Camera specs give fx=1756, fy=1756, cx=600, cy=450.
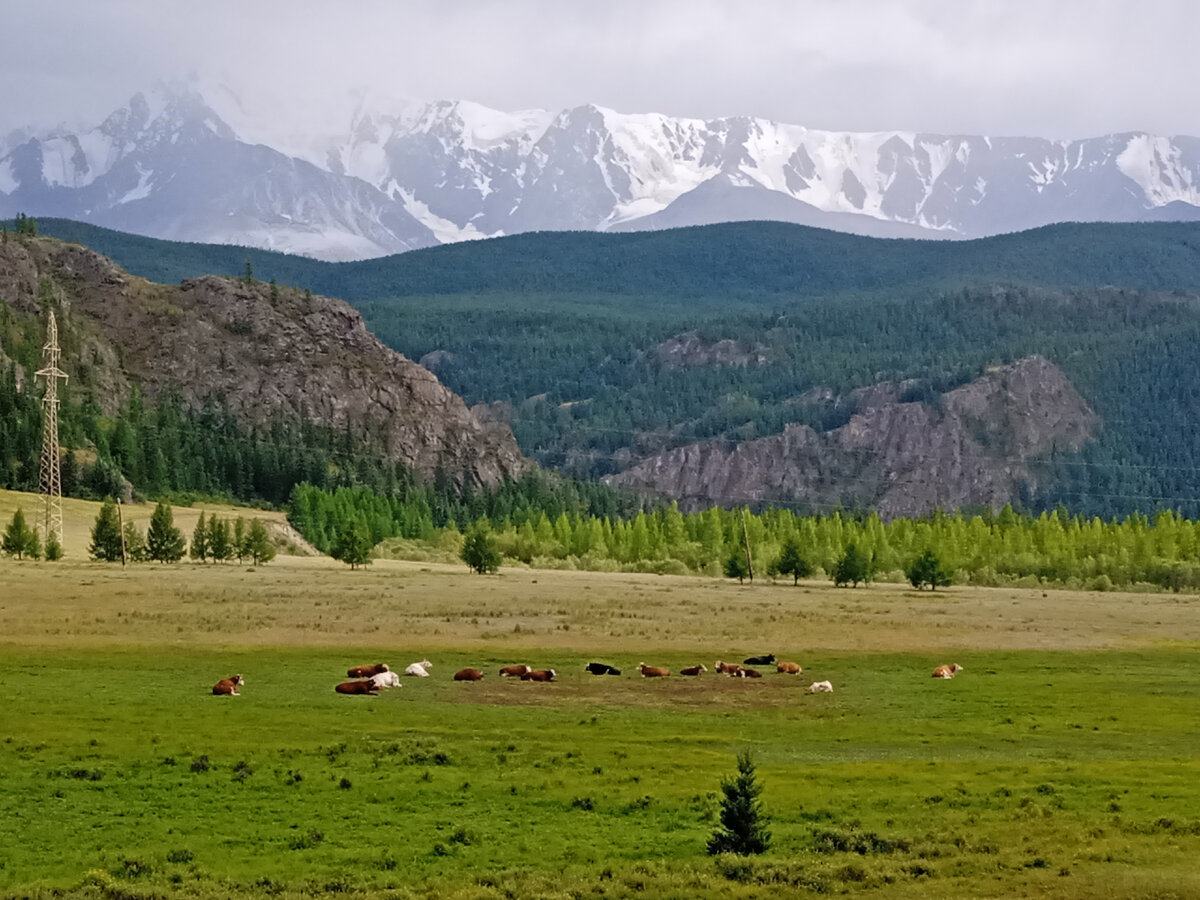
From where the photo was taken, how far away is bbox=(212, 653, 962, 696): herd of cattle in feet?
180

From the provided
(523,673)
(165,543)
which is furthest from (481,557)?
(523,673)

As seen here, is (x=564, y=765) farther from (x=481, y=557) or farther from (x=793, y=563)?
(x=793, y=563)

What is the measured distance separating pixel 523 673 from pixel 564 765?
18.4 m

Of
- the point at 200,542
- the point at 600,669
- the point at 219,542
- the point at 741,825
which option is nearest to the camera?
the point at 741,825

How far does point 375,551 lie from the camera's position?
607ft

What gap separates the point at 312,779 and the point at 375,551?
146613 mm

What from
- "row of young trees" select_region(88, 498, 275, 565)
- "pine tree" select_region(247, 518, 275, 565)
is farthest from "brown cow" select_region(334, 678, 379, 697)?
"pine tree" select_region(247, 518, 275, 565)

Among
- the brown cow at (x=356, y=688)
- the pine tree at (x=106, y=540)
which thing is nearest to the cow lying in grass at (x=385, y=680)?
the brown cow at (x=356, y=688)

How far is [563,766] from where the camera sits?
137ft

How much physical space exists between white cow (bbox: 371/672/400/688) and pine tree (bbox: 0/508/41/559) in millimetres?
78543

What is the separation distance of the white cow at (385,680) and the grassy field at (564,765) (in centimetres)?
87

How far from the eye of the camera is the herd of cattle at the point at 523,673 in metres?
54.8

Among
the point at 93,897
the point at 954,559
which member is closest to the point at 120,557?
the point at 954,559

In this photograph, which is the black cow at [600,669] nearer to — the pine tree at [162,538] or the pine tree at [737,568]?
the pine tree at [162,538]
